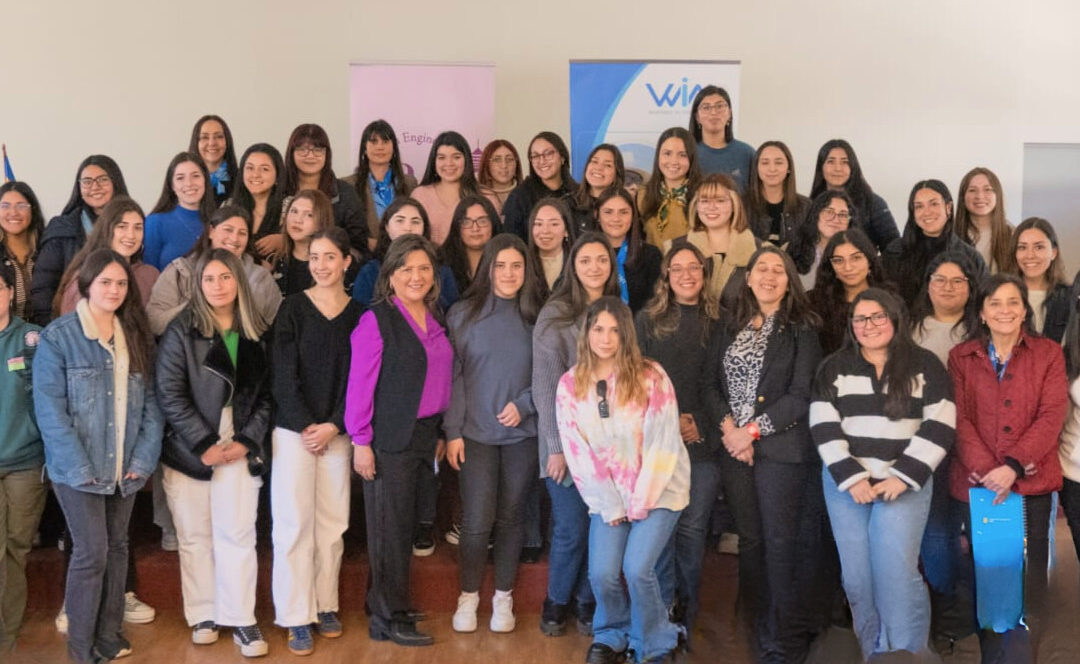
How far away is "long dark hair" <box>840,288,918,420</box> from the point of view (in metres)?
3.62

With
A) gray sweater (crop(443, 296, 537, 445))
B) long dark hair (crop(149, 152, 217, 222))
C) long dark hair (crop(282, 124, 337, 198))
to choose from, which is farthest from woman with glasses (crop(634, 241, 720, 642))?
long dark hair (crop(149, 152, 217, 222))

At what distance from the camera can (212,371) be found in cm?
386

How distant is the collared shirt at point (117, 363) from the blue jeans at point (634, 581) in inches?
65.5

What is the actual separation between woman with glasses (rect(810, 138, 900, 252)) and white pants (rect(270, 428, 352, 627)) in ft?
8.49

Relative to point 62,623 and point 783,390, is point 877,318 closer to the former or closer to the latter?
point 783,390

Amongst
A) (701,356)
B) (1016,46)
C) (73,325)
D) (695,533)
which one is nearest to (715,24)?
(1016,46)

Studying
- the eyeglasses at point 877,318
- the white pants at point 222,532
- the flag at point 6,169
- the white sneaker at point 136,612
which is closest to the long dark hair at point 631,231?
the eyeglasses at point 877,318

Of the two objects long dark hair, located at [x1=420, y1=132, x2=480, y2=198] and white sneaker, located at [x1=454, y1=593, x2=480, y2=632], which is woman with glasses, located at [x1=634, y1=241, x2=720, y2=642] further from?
long dark hair, located at [x1=420, y1=132, x2=480, y2=198]

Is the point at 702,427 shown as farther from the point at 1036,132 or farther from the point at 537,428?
the point at 1036,132

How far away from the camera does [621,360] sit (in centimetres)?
366

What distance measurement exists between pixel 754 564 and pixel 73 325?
2.51m

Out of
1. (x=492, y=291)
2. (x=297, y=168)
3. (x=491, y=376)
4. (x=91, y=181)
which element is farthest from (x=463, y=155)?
(x=91, y=181)

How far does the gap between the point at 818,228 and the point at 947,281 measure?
2.17ft

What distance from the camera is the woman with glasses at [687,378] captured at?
382cm
